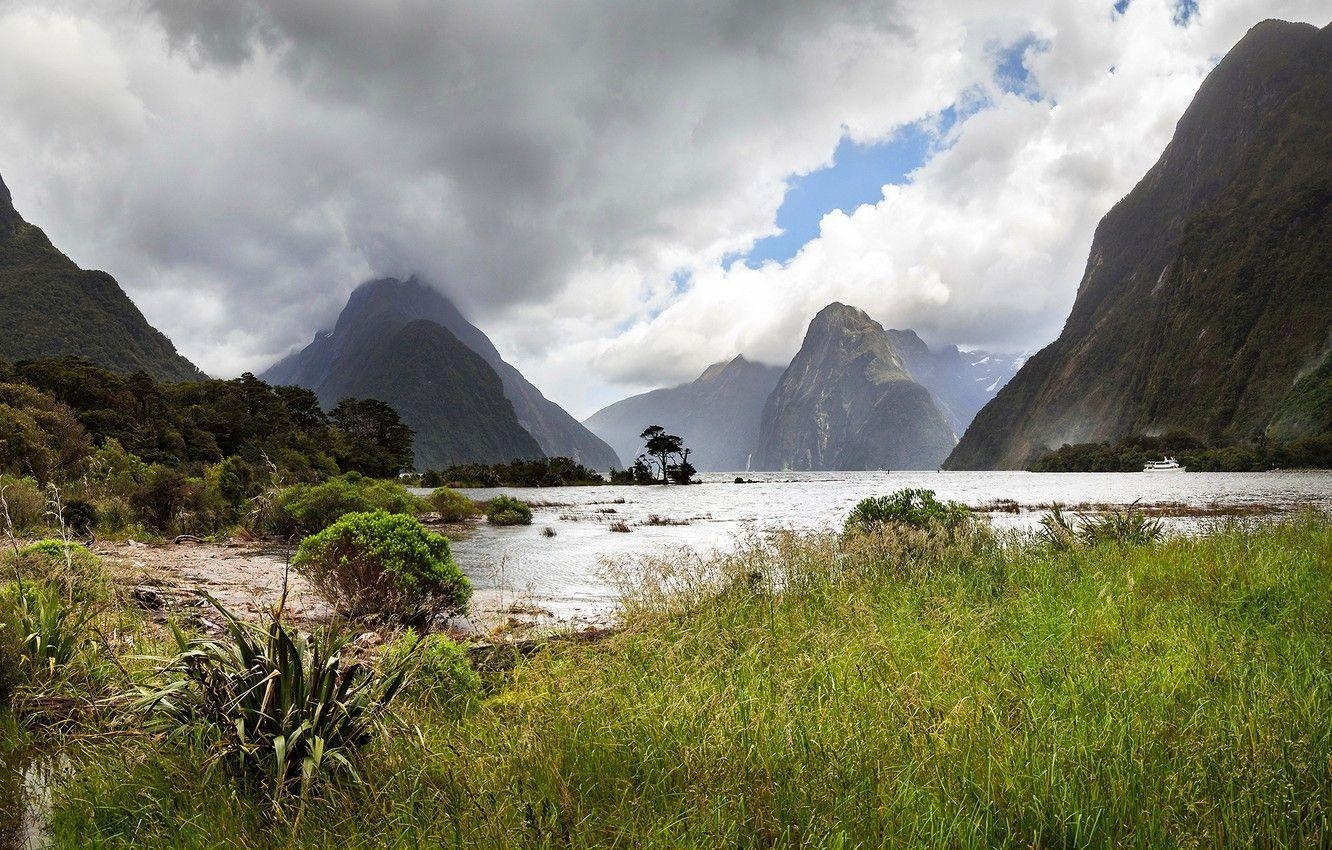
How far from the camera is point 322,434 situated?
77.1m

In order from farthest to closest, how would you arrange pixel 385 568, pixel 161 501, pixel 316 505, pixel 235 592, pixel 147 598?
pixel 316 505 → pixel 161 501 → pixel 235 592 → pixel 385 568 → pixel 147 598

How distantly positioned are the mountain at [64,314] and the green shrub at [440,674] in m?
92.7

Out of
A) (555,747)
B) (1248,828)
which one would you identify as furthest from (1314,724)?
(555,747)

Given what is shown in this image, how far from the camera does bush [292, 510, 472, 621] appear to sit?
926 cm

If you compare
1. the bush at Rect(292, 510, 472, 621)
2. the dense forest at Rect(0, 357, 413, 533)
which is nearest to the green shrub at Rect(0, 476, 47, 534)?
the dense forest at Rect(0, 357, 413, 533)

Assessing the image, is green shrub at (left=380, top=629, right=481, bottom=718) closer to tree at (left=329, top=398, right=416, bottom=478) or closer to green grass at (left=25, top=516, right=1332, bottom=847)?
green grass at (left=25, top=516, right=1332, bottom=847)

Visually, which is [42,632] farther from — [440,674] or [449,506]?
[449,506]

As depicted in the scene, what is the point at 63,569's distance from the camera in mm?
7422

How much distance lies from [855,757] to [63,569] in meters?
9.22

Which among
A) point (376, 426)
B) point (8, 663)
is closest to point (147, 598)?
point (8, 663)

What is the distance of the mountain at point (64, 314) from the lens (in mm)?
81688

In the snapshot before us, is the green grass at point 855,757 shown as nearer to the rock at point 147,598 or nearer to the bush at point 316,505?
the rock at point 147,598

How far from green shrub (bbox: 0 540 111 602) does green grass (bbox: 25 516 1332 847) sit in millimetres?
4259

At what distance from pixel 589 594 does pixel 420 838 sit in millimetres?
9820
